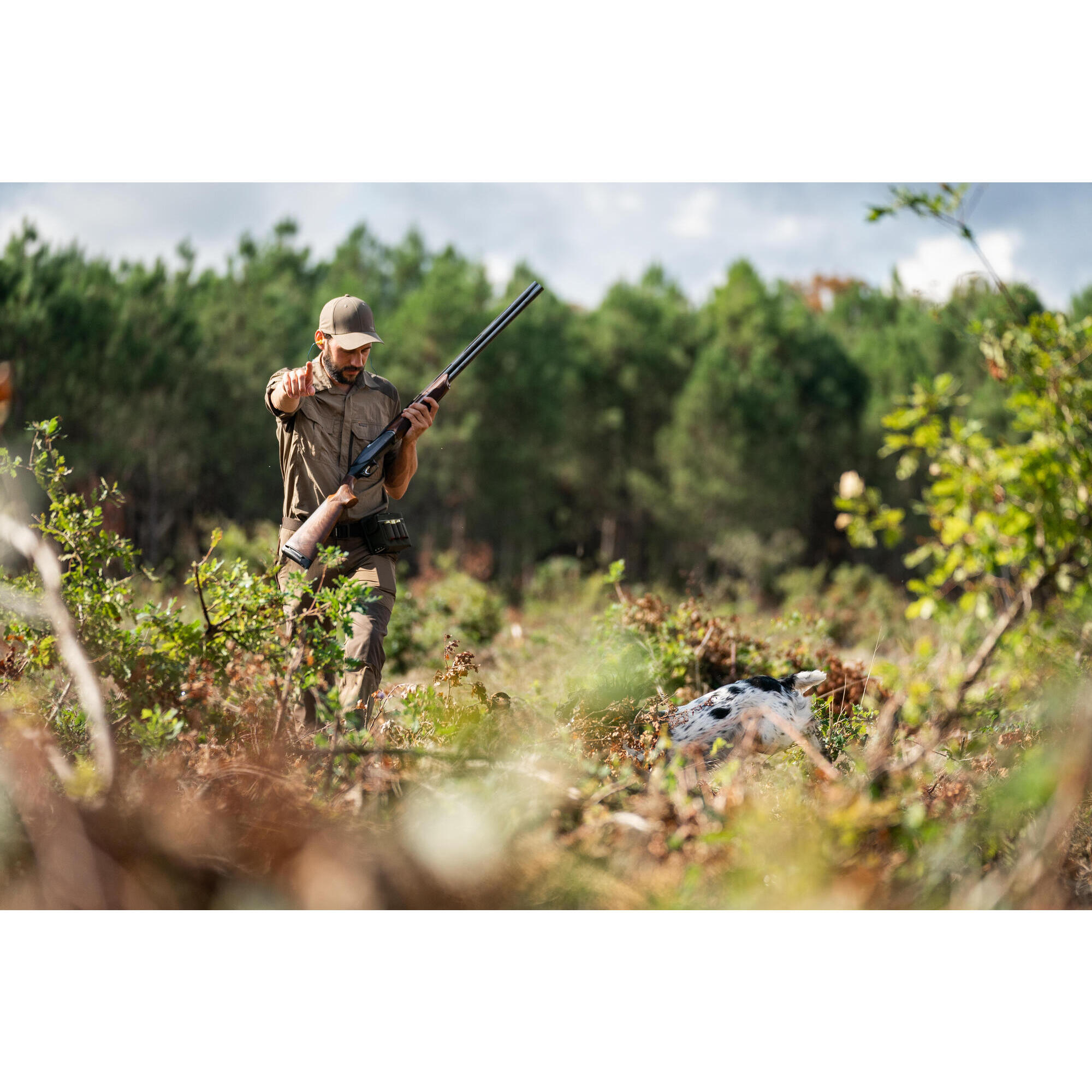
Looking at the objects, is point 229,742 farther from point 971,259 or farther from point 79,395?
point 79,395

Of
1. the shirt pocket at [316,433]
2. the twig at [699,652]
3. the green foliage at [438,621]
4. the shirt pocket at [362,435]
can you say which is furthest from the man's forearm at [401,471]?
the green foliage at [438,621]

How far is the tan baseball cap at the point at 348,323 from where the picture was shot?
4078 mm

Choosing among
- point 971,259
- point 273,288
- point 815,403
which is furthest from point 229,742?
A: point 815,403

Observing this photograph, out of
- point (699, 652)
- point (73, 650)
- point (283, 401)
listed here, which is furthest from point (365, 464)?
point (699, 652)

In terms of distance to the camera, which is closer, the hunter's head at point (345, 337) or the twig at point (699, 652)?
the hunter's head at point (345, 337)

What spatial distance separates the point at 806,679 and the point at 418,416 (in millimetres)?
2218

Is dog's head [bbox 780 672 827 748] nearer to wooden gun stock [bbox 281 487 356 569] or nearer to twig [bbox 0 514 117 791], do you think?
wooden gun stock [bbox 281 487 356 569]

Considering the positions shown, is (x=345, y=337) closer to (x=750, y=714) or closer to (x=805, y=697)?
(x=750, y=714)

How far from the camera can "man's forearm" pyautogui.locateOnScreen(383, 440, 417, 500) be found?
4.36 metres

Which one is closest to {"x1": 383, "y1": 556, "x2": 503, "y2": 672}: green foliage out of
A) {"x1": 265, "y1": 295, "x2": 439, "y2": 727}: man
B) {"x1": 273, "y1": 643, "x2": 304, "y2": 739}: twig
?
{"x1": 265, "y1": 295, "x2": 439, "y2": 727}: man

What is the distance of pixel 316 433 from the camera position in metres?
4.18

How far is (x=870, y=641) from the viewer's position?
372 inches

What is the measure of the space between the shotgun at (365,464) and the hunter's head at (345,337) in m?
0.33

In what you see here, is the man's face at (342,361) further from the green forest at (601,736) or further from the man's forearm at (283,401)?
the green forest at (601,736)
